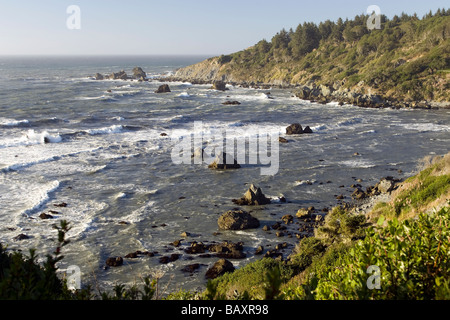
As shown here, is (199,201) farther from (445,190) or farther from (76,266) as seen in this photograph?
(445,190)

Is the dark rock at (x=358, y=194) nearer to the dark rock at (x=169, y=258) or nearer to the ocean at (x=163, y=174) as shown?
the ocean at (x=163, y=174)

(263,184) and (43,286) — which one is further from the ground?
(43,286)

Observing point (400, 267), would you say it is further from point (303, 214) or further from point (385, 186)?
point (385, 186)

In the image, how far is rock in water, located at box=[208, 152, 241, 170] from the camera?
112 feet

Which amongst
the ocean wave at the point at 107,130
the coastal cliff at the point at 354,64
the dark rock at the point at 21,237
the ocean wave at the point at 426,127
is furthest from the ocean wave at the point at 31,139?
the coastal cliff at the point at 354,64

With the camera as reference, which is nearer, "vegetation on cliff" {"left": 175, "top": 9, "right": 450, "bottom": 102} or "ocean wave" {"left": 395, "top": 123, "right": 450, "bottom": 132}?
"ocean wave" {"left": 395, "top": 123, "right": 450, "bottom": 132}

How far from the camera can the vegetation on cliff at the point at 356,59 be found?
79688mm

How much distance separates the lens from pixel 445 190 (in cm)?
1698

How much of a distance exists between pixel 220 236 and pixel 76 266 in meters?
7.65

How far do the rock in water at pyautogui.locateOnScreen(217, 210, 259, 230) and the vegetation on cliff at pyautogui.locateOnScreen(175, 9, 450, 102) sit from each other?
211 ft

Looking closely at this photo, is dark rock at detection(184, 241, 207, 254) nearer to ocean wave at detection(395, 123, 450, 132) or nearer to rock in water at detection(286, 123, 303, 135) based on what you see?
rock in water at detection(286, 123, 303, 135)

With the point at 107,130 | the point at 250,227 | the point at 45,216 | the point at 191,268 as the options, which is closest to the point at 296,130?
the point at 107,130

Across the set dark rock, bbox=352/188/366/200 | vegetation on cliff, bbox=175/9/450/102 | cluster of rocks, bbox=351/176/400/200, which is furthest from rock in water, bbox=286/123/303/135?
vegetation on cliff, bbox=175/9/450/102
